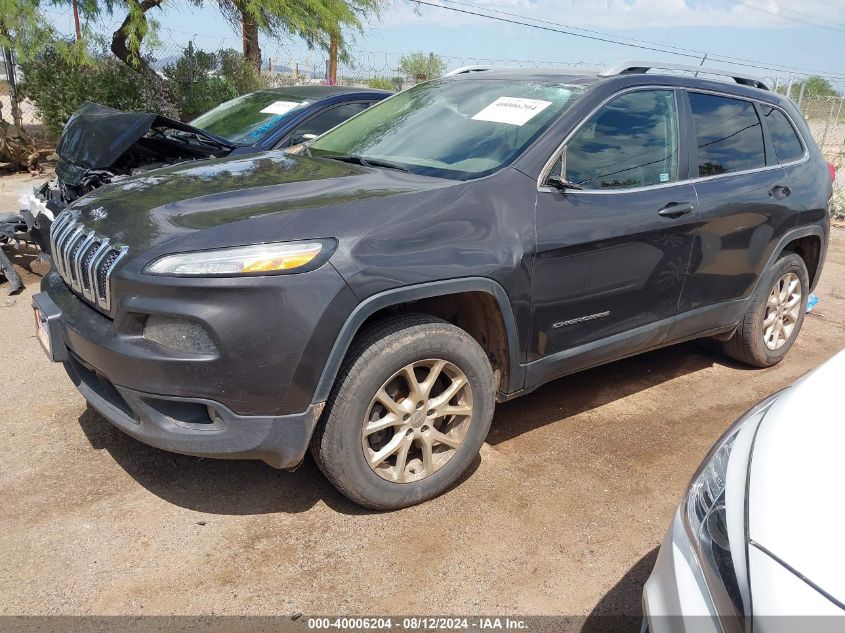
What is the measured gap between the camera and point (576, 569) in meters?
2.76

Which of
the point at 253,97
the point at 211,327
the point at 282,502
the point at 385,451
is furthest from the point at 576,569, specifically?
the point at 253,97

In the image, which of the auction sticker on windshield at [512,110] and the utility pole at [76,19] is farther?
the utility pole at [76,19]

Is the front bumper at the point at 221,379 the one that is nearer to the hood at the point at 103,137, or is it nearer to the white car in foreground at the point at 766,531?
the white car in foreground at the point at 766,531

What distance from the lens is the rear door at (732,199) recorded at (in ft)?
12.7

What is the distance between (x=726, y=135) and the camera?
4.10 meters

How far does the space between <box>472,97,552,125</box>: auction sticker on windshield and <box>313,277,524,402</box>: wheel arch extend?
3.15 feet

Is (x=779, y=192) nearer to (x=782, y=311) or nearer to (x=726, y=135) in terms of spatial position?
(x=726, y=135)

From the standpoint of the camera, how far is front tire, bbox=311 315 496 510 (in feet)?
8.96

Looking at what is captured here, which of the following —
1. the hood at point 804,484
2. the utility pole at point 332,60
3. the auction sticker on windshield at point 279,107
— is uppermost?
the utility pole at point 332,60

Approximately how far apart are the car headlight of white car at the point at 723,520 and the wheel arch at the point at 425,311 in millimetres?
1103

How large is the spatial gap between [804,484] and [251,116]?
585cm

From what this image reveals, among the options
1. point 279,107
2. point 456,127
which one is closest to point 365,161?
point 456,127

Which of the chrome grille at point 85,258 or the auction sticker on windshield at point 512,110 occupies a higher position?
the auction sticker on windshield at point 512,110

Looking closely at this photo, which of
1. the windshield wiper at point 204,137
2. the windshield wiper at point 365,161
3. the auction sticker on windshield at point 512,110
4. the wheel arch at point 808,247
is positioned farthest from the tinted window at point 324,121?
the wheel arch at point 808,247
